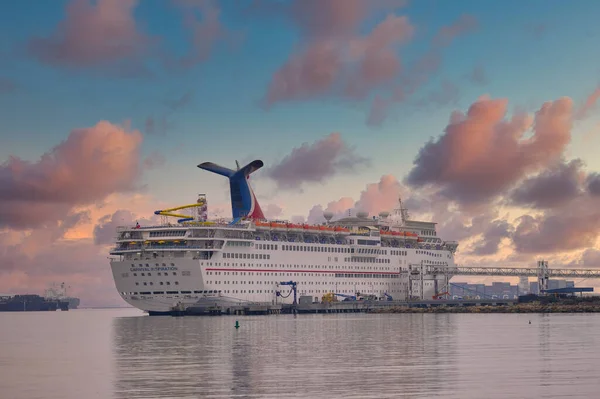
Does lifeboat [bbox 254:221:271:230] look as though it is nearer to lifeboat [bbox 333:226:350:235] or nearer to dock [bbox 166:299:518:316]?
dock [bbox 166:299:518:316]

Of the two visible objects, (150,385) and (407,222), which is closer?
(150,385)

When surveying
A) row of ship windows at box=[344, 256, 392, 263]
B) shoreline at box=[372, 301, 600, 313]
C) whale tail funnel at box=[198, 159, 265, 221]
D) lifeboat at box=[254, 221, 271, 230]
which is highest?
whale tail funnel at box=[198, 159, 265, 221]

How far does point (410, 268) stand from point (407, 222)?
16.7 m

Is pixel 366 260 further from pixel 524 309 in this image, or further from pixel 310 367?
pixel 310 367

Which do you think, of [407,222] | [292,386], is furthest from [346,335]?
[407,222]

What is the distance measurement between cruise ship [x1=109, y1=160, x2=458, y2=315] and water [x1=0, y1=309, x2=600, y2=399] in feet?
173

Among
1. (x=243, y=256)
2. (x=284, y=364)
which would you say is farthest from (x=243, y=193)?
(x=284, y=364)

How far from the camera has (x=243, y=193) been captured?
5891 inches

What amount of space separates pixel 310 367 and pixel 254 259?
294 feet

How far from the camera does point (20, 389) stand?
3600 cm

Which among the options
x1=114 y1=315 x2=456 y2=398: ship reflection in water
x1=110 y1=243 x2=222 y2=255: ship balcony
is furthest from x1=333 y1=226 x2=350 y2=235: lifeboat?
x1=114 y1=315 x2=456 y2=398: ship reflection in water

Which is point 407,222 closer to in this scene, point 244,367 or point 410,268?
point 410,268

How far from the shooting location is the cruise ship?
399ft

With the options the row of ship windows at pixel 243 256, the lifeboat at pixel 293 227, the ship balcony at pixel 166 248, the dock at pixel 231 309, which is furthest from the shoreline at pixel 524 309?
the ship balcony at pixel 166 248
